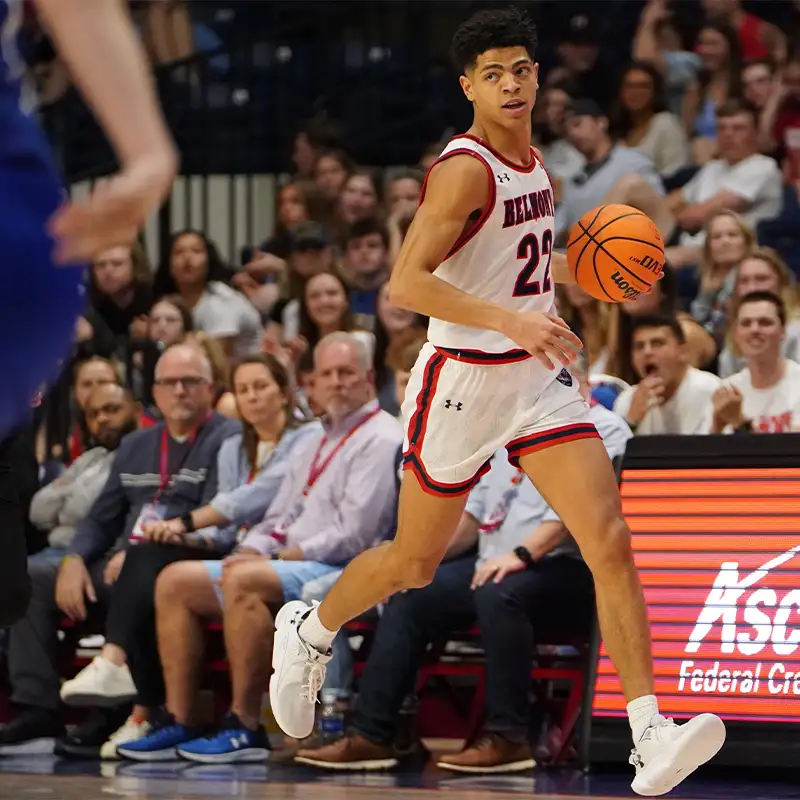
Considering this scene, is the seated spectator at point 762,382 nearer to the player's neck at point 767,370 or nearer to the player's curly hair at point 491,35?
the player's neck at point 767,370

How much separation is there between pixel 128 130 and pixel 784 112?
937cm

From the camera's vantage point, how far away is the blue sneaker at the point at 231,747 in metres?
6.70

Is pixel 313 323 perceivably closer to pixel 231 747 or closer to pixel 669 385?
pixel 669 385

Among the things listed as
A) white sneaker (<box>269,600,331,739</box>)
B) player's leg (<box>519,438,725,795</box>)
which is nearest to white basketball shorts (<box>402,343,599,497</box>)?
player's leg (<box>519,438,725,795</box>)

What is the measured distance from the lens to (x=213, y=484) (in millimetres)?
7508

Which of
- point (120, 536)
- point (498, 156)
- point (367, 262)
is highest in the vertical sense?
point (498, 156)

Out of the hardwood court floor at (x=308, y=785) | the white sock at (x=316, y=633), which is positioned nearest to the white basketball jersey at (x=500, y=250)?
the white sock at (x=316, y=633)

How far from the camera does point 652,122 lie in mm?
11289

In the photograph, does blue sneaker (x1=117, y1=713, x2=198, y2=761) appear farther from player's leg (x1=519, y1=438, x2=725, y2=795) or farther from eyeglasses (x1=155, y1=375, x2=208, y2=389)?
player's leg (x1=519, y1=438, x2=725, y2=795)

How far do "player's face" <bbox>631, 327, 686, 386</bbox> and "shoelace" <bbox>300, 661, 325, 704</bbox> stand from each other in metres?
2.56

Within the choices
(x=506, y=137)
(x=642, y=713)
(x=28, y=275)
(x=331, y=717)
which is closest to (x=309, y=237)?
(x=331, y=717)

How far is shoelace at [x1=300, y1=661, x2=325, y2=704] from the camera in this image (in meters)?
5.29

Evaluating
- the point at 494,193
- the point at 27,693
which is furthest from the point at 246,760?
the point at 494,193

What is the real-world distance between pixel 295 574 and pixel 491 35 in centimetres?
A: 286
